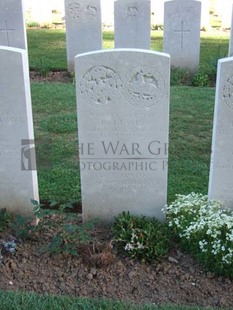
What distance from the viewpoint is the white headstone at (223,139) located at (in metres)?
3.83

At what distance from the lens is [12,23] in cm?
945

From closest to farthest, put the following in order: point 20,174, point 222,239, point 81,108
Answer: point 222,239 < point 81,108 < point 20,174

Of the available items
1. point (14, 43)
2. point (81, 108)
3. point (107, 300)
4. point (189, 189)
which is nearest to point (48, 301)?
point (107, 300)

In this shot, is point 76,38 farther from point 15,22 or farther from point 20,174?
point 20,174

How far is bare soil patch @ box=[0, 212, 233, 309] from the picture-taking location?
11.6 ft

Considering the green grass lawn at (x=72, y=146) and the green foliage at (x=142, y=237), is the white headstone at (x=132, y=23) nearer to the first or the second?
the green grass lawn at (x=72, y=146)

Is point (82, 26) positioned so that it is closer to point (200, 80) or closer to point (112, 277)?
point (200, 80)

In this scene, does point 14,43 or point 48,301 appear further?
point 14,43

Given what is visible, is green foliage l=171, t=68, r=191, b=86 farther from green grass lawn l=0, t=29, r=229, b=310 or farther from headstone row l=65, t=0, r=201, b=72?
green grass lawn l=0, t=29, r=229, b=310

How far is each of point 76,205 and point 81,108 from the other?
1293 mm

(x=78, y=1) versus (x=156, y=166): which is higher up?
(x=78, y=1)

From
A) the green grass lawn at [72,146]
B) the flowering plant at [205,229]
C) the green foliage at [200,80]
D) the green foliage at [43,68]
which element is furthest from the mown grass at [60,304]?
the green foliage at [43,68]

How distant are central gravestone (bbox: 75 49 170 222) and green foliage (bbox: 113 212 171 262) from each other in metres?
0.26

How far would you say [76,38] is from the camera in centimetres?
984
